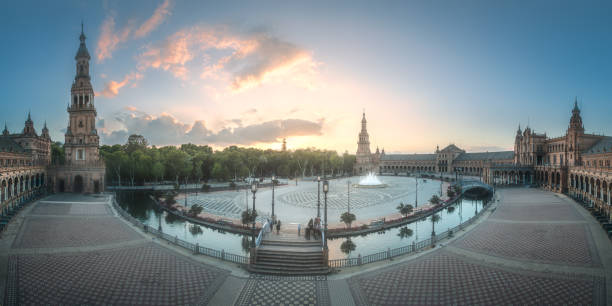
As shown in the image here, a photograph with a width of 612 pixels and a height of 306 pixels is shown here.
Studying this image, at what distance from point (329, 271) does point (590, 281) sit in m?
13.0

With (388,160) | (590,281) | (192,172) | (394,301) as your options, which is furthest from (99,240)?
(388,160)

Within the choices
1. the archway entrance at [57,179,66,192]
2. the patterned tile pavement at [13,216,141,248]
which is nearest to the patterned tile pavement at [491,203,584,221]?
the patterned tile pavement at [13,216,141,248]

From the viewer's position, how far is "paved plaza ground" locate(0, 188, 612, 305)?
13039 millimetres

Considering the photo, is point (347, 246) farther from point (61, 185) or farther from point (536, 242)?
point (61, 185)

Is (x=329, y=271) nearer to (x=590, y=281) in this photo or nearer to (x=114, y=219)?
(x=590, y=281)

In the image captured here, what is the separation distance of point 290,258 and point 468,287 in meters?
9.52

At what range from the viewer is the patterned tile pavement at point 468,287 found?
12.8 meters

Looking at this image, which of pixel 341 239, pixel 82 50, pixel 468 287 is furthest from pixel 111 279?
pixel 82 50

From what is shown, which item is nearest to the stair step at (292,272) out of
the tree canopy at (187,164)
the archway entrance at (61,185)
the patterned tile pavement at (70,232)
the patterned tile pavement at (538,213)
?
the patterned tile pavement at (70,232)

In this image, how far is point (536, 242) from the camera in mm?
20984

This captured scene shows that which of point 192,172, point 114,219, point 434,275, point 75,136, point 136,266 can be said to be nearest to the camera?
point 434,275

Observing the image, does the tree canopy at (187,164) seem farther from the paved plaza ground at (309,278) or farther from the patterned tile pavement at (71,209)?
the paved plaza ground at (309,278)

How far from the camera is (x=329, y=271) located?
16469 mm

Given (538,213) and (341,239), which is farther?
(538,213)
